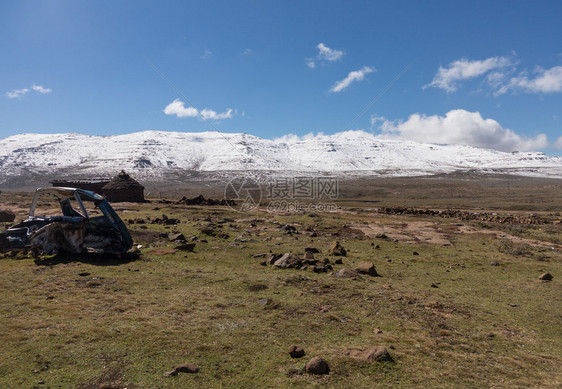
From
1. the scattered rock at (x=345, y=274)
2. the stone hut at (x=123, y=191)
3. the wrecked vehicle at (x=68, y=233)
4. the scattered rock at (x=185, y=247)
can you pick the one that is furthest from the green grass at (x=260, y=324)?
the stone hut at (x=123, y=191)

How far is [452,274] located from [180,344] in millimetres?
10146

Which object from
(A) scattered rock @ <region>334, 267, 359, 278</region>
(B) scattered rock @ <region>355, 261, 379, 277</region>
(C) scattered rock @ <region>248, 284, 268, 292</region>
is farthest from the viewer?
(B) scattered rock @ <region>355, 261, 379, 277</region>

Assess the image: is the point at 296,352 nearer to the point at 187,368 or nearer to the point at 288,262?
the point at 187,368

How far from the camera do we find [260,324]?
6.46m

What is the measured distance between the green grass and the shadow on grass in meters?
0.10

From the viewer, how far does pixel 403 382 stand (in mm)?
4641

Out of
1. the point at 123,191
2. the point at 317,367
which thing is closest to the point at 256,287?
the point at 317,367

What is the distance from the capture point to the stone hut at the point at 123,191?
3744 centimetres

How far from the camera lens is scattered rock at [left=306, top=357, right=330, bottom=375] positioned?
4739 millimetres

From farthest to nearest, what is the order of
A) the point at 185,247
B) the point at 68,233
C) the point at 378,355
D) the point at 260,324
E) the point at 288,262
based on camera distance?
the point at 185,247
the point at 288,262
the point at 68,233
the point at 260,324
the point at 378,355

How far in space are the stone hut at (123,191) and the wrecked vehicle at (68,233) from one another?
27247 mm

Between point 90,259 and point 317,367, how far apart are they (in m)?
9.42
